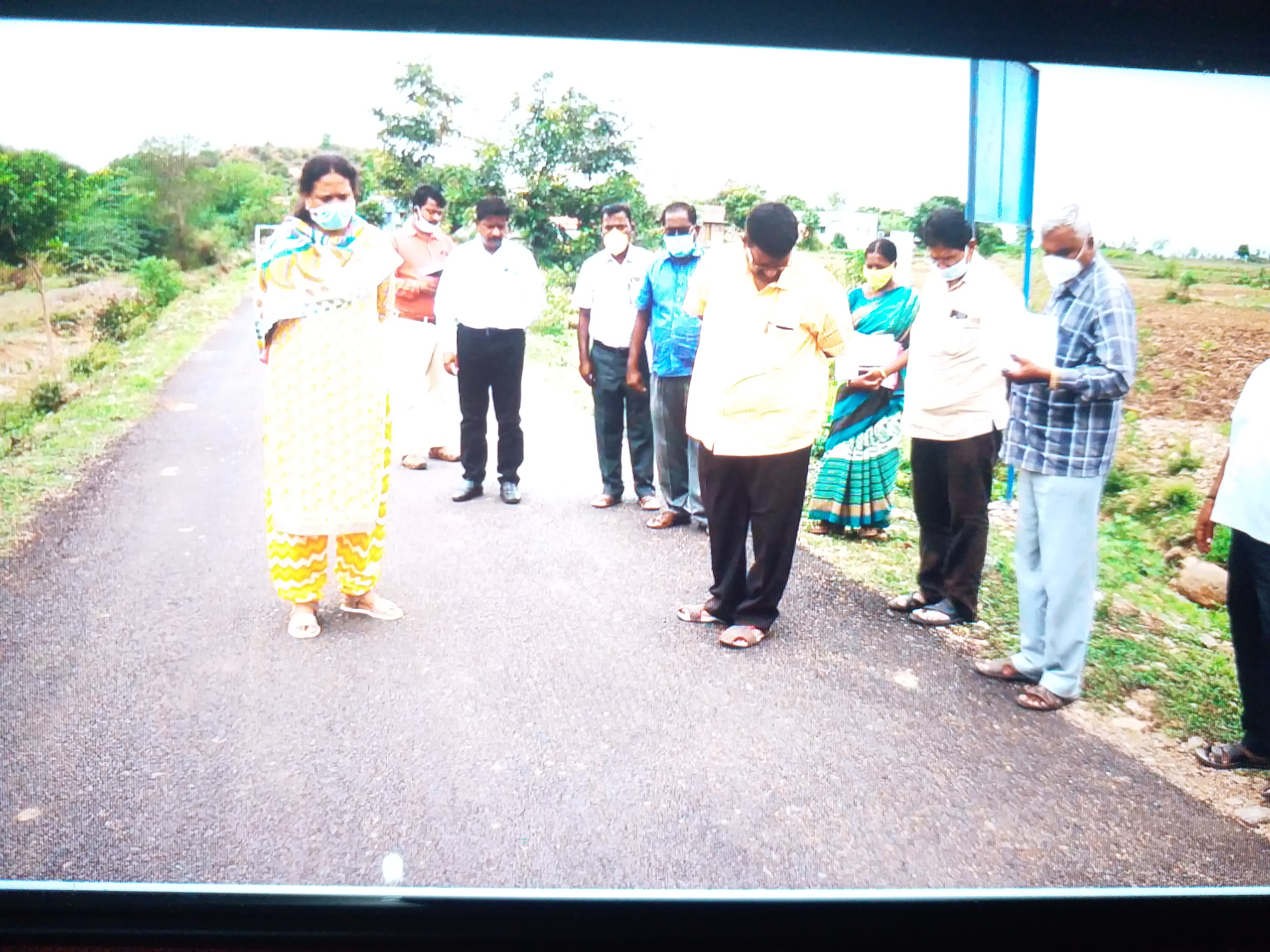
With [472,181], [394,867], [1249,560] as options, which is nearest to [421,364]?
[472,181]

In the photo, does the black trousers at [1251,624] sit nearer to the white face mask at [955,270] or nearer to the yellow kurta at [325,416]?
the white face mask at [955,270]

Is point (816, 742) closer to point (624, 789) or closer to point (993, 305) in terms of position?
point (624, 789)

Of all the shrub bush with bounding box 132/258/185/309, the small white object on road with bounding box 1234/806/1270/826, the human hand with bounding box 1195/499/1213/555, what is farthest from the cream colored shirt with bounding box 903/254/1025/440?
the shrub bush with bounding box 132/258/185/309

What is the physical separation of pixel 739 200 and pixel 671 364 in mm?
1231

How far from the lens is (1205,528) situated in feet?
6.93

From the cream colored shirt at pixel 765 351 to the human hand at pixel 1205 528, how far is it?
917mm

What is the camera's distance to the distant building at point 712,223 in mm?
2365

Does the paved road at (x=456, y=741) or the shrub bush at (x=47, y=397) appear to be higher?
the shrub bush at (x=47, y=397)

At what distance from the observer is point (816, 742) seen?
79.9 inches

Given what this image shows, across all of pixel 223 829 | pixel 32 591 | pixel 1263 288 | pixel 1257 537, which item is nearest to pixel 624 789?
pixel 223 829

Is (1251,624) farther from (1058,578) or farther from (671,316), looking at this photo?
(671,316)

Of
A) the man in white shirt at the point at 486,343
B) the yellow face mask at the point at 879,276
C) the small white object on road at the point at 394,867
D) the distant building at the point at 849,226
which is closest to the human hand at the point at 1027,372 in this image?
the distant building at the point at 849,226

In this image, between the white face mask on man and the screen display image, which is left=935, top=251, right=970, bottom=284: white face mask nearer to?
the screen display image

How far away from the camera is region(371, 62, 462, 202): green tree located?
6.37 feet
